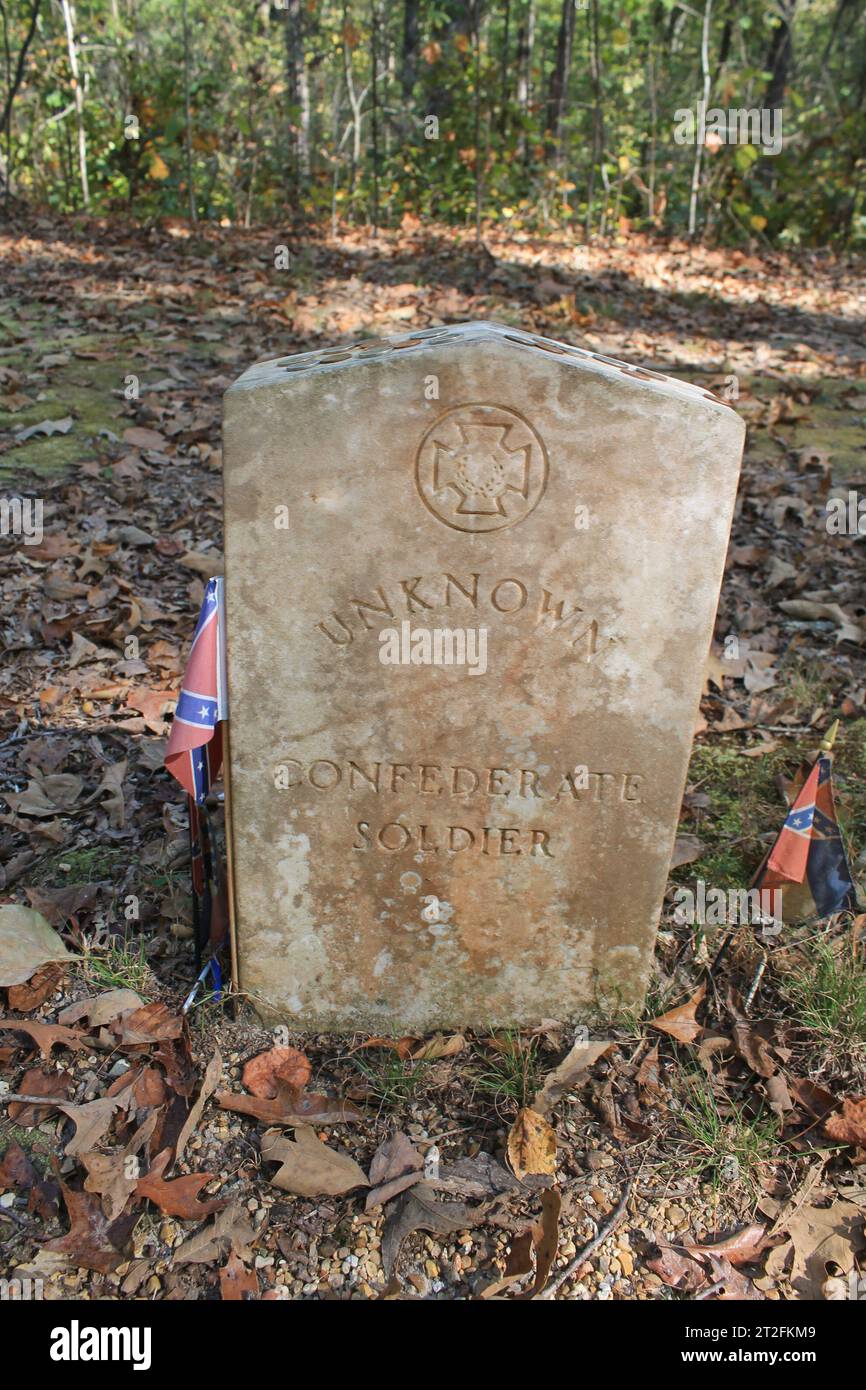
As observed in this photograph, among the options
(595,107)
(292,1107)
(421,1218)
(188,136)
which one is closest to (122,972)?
(292,1107)

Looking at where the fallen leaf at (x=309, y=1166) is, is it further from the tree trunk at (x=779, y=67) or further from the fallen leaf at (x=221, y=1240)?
the tree trunk at (x=779, y=67)

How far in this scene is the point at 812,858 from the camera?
120 inches

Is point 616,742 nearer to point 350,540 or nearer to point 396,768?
point 396,768

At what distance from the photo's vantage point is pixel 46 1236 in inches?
87.0

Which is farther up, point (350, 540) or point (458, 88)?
point (458, 88)

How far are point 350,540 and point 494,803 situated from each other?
0.73m

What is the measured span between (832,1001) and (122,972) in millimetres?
1877

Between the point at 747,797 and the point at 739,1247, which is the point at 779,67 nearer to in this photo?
the point at 747,797

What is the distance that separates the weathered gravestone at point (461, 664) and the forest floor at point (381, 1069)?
23 cm
